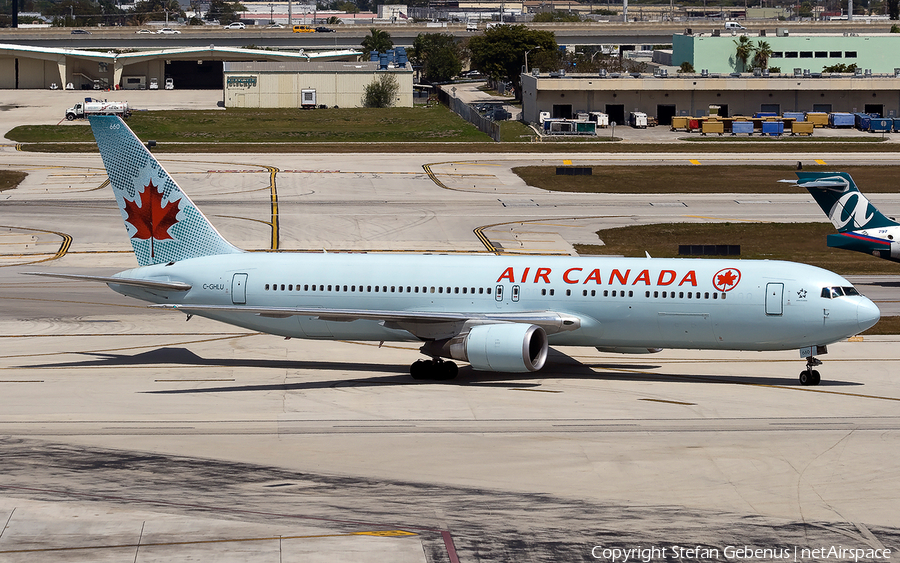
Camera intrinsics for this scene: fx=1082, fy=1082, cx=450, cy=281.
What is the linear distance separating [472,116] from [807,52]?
57476mm

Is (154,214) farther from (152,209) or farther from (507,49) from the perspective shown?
(507,49)

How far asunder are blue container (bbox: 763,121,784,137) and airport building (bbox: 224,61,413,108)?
60744 mm

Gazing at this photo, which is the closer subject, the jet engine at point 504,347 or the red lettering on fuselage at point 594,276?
the jet engine at point 504,347

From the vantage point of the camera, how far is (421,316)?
3803 centimetres

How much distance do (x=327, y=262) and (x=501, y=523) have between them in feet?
61.2

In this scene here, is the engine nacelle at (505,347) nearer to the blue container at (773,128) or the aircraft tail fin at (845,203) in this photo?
the aircraft tail fin at (845,203)

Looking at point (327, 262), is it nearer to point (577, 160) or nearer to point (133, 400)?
point (133, 400)

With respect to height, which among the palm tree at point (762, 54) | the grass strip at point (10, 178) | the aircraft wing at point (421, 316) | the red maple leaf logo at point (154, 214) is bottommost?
the grass strip at point (10, 178)

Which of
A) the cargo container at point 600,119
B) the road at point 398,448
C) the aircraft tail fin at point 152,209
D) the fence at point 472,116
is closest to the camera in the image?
the road at point 398,448

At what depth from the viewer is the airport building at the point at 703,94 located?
5384 inches

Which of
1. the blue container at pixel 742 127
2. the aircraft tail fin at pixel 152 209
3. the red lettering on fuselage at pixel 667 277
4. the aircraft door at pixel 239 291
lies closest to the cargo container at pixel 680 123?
the blue container at pixel 742 127

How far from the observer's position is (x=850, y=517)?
25141 millimetres

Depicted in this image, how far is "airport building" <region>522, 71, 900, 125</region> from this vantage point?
449ft

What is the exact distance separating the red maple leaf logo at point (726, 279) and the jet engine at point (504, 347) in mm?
6198
